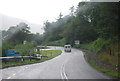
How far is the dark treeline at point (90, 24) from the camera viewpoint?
2047 cm

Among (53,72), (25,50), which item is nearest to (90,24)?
(25,50)

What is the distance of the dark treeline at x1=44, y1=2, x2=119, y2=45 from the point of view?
67.2ft

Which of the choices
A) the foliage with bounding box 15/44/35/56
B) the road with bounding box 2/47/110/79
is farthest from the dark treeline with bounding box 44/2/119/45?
the foliage with bounding box 15/44/35/56

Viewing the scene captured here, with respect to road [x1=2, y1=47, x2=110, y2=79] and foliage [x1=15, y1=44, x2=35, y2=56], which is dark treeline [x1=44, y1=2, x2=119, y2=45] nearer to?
road [x1=2, y1=47, x2=110, y2=79]

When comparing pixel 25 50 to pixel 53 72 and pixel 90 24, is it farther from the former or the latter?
pixel 90 24

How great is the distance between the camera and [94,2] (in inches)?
900

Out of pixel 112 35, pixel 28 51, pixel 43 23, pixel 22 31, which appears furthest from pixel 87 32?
pixel 43 23

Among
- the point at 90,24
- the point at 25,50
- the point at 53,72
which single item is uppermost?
the point at 90,24

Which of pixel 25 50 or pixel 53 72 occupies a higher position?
pixel 25 50

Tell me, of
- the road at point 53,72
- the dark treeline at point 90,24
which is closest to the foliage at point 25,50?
the dark treeline at point 90,24

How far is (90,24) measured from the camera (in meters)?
67.1

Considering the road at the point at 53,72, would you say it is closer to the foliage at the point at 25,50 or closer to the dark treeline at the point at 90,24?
the dark treeline at the point at 90,24

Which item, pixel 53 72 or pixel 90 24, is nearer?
pixel 53 72

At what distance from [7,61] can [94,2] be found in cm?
1412
